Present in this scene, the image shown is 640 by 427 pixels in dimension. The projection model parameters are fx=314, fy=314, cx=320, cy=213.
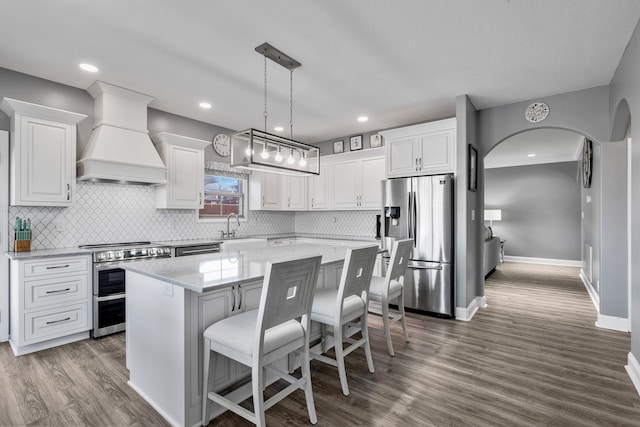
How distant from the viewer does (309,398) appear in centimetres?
189

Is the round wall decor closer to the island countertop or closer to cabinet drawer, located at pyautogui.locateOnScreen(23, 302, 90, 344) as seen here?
the island countertop

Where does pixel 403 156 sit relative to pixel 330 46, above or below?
below

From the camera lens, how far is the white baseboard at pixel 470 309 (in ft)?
12.6

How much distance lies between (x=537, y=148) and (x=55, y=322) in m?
8.62

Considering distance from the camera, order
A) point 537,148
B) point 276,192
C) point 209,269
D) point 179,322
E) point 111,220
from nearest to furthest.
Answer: point 179,322 → point 209,269 → point 111,220 → point 276,192 → point 537,148

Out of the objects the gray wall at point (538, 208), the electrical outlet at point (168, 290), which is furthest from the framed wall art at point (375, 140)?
the gray wall at point (538, 208)

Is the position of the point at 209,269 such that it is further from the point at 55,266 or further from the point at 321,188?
the point at 321,188

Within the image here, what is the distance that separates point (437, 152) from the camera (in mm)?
4137

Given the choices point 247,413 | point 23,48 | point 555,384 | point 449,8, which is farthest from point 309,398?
point 23,48

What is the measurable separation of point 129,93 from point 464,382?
4.43 meters

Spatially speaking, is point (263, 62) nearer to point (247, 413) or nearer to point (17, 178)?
point (17, 178)

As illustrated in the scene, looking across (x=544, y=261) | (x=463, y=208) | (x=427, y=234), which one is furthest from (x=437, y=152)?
(x=544, y=261)

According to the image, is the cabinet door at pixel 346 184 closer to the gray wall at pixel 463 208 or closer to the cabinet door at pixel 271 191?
the cabinet door at pixel 271 191

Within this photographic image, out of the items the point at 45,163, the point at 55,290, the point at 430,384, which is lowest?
the point at 430,384
